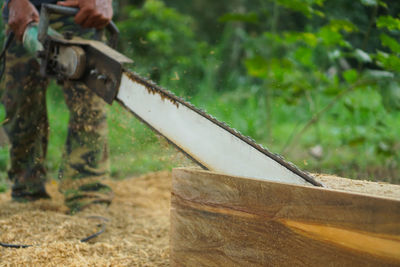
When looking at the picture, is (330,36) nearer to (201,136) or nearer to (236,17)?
(236,17)

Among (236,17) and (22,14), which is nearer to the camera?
(22,14)

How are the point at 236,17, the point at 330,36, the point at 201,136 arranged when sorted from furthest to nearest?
the point at 236,17 → the point at 330,36 → the point at 201,136

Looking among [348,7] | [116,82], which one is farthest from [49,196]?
[348,7]

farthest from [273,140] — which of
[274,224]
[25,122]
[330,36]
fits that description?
[274,224]

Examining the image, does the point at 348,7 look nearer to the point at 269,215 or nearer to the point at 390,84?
the point at 390,84

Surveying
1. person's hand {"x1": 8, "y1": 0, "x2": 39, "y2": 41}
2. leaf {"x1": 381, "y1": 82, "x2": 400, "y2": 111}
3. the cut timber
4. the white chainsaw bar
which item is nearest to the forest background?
leaf {"x1": 381, "y1": 82, "x2": 400, "y2": 111}

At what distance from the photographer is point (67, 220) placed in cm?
212

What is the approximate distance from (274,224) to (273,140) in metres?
2.99

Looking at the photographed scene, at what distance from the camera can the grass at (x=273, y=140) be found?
2.39 m

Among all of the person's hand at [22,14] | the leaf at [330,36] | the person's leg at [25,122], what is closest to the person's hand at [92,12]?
the person's hand at [22,14]

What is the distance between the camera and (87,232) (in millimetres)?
2010

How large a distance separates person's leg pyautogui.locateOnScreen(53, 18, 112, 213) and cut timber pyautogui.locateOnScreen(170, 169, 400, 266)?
4.15 ft

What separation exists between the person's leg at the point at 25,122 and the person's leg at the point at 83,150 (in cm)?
24

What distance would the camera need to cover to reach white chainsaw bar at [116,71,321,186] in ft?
3.96
